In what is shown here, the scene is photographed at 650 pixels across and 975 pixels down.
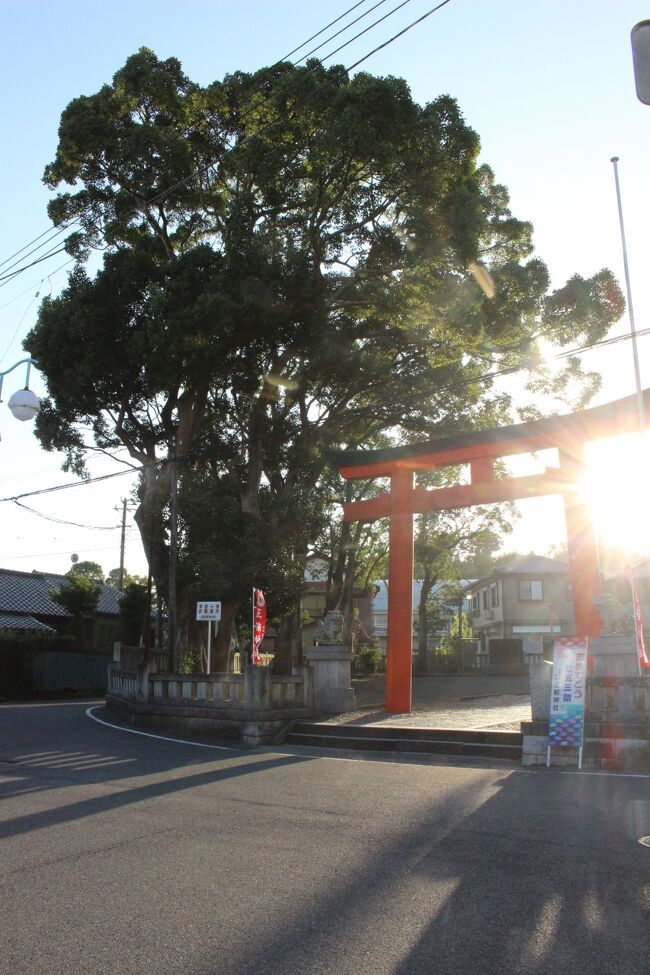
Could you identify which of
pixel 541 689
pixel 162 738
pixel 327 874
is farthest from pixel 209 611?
pixel 327 874

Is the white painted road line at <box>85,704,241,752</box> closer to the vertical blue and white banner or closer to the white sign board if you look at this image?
the white sign board

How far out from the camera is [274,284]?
65.4 feet

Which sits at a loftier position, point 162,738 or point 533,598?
point 533,598

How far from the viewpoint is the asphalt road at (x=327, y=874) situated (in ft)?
13.2

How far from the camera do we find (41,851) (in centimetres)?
624

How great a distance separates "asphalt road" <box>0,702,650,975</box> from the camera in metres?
4.02

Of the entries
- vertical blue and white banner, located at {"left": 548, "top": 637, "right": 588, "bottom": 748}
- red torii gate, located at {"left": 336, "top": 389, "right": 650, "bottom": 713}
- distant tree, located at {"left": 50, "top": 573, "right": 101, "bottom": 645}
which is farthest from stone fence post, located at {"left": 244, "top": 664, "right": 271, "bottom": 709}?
distant tree, located at {"left": 50, "top": 573, "right": 101, "bottom": 645}

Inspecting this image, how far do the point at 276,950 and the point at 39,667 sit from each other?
1276 inches

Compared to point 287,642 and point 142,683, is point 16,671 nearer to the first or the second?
point 287,642

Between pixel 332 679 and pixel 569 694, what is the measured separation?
7111 mm

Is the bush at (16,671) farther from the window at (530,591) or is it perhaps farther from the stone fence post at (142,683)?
the window at (530,591)

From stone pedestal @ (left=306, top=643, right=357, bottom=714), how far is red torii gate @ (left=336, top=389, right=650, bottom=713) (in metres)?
0.93

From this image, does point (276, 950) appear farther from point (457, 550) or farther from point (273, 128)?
point (457, 550)

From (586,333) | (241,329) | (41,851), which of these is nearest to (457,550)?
(586,333)
